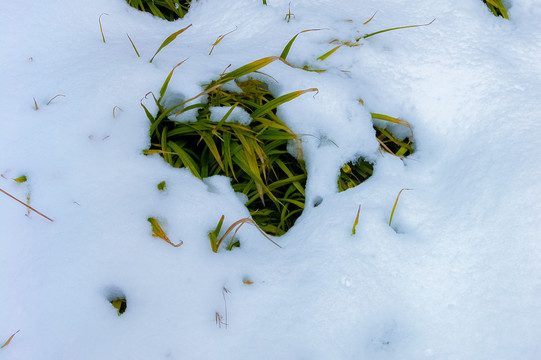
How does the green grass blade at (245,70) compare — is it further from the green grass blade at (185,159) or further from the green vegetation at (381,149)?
the green vegetation at (381,149)

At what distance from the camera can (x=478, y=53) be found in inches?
60.1

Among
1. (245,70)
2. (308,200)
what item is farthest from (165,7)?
(308,200)

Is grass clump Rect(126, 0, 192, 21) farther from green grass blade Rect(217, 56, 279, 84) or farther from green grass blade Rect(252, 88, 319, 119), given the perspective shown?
green grass blade Rect(252, 88, 319, 119)

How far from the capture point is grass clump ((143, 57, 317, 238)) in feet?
4.32

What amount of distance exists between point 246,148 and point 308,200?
265 millimetres

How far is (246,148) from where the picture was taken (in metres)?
1.33

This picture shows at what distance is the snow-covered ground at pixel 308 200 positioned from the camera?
3.48 feet

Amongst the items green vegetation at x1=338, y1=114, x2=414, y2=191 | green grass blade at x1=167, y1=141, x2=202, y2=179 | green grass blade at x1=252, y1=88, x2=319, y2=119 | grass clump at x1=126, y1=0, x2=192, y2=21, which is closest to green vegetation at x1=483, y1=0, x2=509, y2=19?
green vegetation at x1=338, y1=114, x2=414, y2=191

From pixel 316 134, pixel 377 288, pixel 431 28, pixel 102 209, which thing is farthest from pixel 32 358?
pixel 431 28

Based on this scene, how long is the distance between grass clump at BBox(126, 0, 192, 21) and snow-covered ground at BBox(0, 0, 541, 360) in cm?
5

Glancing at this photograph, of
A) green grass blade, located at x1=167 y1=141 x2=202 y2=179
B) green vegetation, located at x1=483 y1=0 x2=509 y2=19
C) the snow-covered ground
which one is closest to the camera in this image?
the snow-covered ground

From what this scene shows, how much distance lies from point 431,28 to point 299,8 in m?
0.53

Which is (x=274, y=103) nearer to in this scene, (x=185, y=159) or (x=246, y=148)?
(x=246, y=148)

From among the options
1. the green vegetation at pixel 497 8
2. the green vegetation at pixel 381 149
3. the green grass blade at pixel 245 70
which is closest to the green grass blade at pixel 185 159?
the green grass blade at pixel 245 70
